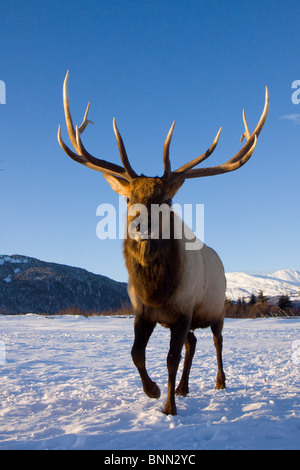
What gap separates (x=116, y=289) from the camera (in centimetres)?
2684

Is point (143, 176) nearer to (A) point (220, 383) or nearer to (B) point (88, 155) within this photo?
(B) point (88, 155)

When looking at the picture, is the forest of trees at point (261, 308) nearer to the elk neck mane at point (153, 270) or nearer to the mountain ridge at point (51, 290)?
the mountain ridge at point (51, 290)

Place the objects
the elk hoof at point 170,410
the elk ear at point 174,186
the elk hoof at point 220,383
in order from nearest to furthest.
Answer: the elk hoof at point 170,410 → the elk ear at point 174,186 → the elk hoof at point 220,383

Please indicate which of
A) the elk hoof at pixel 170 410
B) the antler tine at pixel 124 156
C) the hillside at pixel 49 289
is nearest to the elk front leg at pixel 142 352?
the elk hoof at pixel 170 410

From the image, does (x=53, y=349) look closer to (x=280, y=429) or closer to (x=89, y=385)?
(x=89, y=385)

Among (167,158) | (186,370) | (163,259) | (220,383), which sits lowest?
(220,383)

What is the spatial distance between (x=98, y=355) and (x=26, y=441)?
18.3ft

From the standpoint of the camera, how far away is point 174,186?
202 inches

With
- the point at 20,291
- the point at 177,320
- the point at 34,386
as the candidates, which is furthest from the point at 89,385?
the point at 20,291

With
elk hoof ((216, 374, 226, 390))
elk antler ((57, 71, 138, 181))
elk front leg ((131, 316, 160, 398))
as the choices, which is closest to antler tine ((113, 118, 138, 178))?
elk antler ((57, 71, 138, 181))

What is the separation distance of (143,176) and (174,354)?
2.15 meters

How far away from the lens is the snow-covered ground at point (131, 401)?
347 centimetres

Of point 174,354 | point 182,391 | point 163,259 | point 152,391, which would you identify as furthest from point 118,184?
point 182,391

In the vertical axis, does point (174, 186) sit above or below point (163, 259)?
above
